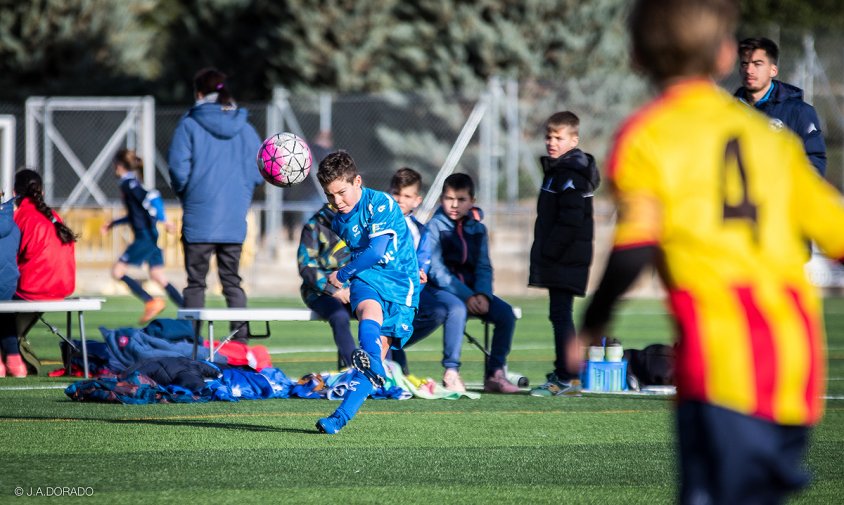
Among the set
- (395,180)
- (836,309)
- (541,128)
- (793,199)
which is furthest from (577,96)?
(793,199)

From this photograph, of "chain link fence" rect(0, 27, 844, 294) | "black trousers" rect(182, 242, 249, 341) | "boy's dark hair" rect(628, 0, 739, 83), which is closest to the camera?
"boy's dark hair" rect(628, 0, 739, 83)

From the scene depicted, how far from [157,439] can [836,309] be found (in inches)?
550

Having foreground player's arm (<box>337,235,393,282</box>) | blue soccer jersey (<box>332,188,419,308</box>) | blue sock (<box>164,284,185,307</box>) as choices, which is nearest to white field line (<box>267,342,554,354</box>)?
blue sock (<box>164,284,185,307</box>)

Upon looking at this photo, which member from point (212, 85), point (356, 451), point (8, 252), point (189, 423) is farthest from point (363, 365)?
point (212, 85)

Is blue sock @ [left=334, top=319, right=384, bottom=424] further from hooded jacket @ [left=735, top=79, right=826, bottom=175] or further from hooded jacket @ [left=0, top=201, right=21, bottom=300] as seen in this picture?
hooded jacket @ [left=0, top=201, right=21, bottom=300]

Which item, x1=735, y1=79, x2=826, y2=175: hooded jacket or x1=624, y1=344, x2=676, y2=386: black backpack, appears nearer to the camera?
x1=735, y1=79, x2=826, y2=175: hooded jacket

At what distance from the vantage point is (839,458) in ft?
20.9

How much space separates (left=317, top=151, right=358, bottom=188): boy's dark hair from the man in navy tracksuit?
8.41 ft

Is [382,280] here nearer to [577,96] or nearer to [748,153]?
[748,153]

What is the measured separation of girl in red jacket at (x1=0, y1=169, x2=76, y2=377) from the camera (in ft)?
32.4

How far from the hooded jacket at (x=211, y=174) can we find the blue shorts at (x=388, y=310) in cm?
371

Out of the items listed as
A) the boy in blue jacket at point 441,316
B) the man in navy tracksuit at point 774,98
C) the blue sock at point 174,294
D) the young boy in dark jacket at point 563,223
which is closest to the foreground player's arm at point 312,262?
the boy in blue jacket at point 441,316

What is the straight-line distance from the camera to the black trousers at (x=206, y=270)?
11.0 metres

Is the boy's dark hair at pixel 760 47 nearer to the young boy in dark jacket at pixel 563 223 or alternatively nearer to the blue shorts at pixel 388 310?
the young boy in dark jacket at pixel 563 223
